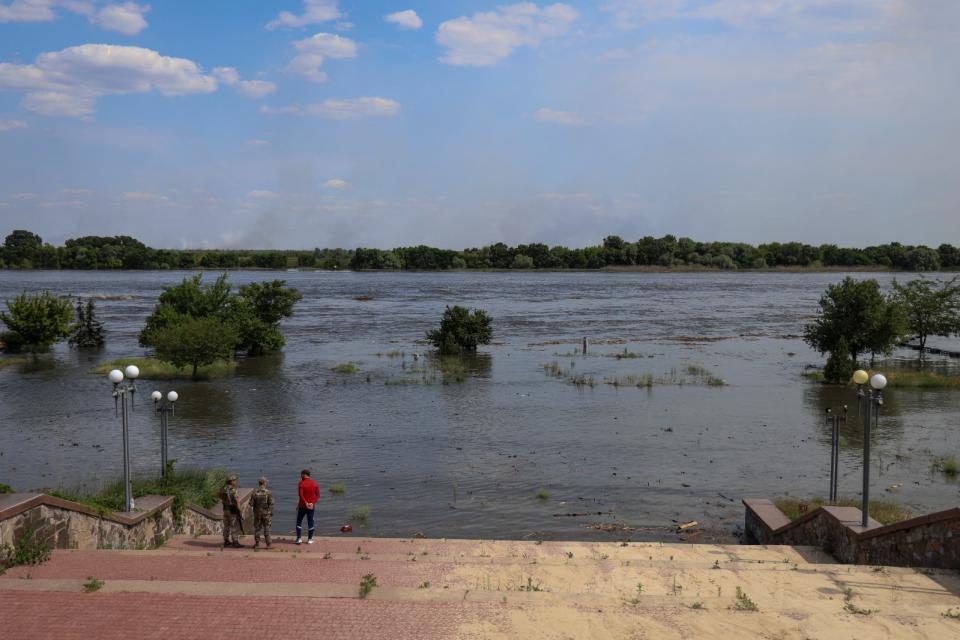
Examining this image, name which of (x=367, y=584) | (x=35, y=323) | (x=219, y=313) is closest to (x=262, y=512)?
(x=367, y=584)

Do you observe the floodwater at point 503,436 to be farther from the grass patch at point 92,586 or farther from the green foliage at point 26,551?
the grass patch at point 92,586

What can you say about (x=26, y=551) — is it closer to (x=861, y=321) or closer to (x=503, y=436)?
(x=503, y=436)

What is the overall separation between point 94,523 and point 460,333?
3968 cm

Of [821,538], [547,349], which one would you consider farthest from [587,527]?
[547,349]

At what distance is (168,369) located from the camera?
4266cm

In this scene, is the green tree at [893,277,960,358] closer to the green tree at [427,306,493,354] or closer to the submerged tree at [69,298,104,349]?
the green tree at [427,306,493,354]

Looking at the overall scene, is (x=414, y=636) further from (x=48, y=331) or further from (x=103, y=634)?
(x=48, y=331)

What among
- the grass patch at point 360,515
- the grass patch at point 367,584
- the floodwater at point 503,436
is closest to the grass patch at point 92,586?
the grass patch at point 367,584

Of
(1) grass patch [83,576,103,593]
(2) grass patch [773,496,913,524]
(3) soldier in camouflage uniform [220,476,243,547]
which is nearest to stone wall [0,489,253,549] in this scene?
(3) soldier in camouflage uniform [220,476,243,547]

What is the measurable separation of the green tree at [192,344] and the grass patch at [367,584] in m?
33.0

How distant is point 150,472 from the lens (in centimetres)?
2181

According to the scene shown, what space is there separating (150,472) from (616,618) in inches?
653

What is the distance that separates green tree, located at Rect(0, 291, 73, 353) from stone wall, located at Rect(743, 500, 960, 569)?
165 ft

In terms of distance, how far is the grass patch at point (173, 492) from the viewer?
13984 mm
